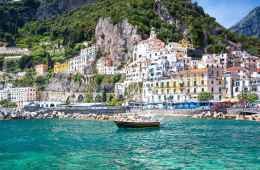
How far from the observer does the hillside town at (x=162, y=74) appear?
100 metres

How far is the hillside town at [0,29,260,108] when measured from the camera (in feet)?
329

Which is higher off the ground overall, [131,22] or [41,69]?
[131,22]

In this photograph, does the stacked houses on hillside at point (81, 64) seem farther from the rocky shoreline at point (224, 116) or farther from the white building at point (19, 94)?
the rocky shoreline at point (224, 116)

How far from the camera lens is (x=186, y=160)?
3133cm

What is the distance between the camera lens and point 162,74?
4353 inches

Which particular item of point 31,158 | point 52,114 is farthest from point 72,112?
point 31,158

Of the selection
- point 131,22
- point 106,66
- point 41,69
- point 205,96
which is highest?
point 131,22

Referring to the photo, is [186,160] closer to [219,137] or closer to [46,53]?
[219,137]

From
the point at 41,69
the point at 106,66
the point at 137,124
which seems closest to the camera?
the point at 137,124

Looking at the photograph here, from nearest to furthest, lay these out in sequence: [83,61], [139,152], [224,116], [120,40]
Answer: [139,152], [224,116], [120,40], [83,61]

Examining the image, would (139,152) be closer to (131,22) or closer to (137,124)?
(137,124)

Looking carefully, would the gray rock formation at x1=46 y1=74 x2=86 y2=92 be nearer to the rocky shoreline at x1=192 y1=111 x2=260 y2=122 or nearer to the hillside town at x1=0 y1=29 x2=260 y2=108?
the hillside town at x1=0 y1=29 x2=260 y2=108

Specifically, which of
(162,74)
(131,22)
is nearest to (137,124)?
(162,74)

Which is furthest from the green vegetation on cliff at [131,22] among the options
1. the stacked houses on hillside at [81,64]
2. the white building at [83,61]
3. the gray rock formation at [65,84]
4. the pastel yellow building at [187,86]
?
the pastel yellow building at [187,86]
